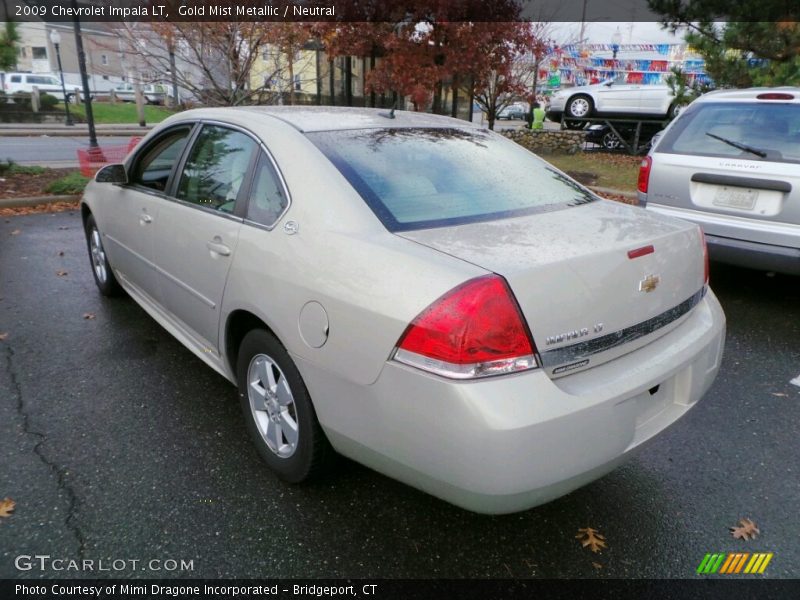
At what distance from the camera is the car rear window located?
168 inches

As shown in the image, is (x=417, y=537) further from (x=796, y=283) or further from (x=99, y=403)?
(x=796, y=283)

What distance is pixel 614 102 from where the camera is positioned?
16.4 meters

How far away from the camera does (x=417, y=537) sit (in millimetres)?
2234

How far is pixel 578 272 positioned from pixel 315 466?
1275 mm

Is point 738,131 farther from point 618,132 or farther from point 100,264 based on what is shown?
point 618,132

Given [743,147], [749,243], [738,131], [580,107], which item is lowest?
[749,243]

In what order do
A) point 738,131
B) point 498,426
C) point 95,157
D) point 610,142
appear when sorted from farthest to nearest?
point 610,142, point 95,157, point 738,131, point 498,426

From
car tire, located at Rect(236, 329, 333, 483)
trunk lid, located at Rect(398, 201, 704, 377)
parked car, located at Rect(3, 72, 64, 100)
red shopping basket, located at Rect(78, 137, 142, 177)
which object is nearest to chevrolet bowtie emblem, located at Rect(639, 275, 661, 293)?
trunk lid, located at Rect(398, 201, 704, 377)

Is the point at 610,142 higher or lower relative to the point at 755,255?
higher

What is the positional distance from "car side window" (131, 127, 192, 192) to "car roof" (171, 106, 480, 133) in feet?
0.50

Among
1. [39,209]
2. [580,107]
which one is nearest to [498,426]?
[39,209]

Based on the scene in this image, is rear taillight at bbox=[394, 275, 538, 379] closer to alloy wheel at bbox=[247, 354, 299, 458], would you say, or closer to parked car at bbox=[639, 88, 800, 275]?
alloy wheel at bbox=[247, 354, 299, 458]

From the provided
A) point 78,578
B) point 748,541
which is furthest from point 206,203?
point 748,541

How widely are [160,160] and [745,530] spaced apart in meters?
3.58
